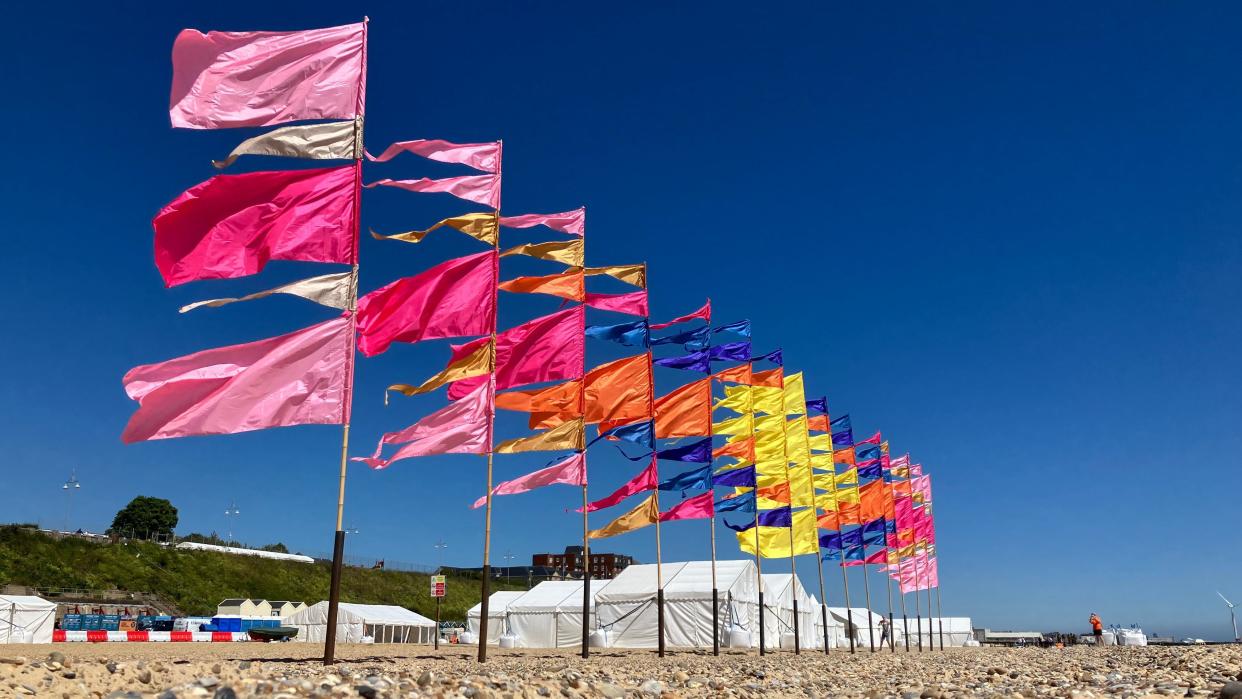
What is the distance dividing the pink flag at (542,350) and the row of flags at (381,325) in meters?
0.04

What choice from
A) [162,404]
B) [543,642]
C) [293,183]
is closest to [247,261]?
[293,183]

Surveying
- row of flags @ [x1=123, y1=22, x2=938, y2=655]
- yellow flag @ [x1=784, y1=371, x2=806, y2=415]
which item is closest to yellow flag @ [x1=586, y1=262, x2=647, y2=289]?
row of flags @ [x1=123, y1=22, x2=938, y2=655]

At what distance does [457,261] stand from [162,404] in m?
7.74

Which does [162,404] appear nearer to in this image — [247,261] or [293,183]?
[247,261]

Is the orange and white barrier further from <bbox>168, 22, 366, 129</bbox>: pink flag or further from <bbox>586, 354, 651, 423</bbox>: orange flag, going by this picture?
<bbox>168, 22, 366, 129</bbox>: pink flag

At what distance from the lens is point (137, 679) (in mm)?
10516

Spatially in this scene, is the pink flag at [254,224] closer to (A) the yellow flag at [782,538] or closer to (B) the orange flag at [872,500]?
(A) the yellow flag at [782,538]

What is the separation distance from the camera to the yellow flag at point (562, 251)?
80.7ft

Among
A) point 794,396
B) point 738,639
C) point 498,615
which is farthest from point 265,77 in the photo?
point 498,615

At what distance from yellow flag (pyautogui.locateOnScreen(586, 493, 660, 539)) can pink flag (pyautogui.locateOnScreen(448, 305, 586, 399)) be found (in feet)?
19.9

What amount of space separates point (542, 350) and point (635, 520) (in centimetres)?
757

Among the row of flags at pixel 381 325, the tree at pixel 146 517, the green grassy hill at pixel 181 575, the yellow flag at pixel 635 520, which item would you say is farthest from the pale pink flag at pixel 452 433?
the tree at pixel 146 517

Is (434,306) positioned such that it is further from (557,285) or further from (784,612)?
(784,612)

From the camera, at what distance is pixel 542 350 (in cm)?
2452
